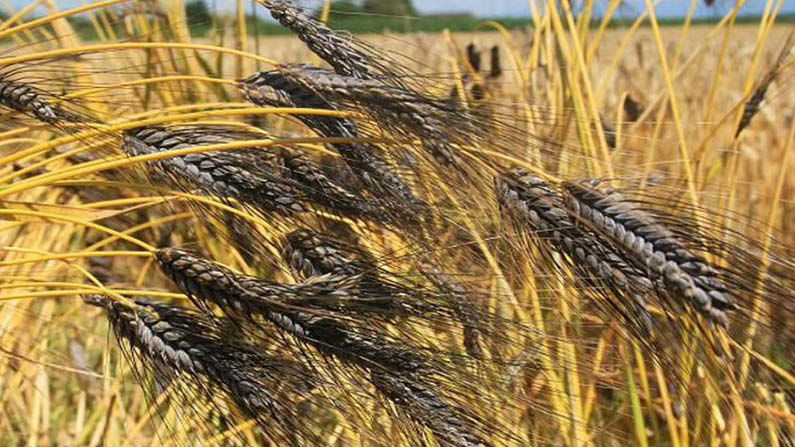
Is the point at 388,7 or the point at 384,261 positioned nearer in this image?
the point at 384,261

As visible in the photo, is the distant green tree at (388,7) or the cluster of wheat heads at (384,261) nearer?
the cluster of wheat heads at (384,261)

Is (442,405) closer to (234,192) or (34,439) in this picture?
(234,192)

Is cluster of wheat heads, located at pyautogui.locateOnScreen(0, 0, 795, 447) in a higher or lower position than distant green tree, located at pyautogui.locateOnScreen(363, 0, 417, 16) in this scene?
lower

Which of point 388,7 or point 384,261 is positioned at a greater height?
point 388,7

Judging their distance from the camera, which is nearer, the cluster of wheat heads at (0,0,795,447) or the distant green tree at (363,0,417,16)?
the cluster of wheat heads at (0,0,795,447)

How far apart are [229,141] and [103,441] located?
733 millimetres

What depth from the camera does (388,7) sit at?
124 cm

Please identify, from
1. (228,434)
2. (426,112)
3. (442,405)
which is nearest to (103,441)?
(228,434)

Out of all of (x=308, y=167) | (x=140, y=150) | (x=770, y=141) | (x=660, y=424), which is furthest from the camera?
(x=770, y=141)

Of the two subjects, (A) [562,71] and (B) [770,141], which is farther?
(B) [770,141]

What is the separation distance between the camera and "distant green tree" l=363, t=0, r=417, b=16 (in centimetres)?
124

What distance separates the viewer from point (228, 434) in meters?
1.27

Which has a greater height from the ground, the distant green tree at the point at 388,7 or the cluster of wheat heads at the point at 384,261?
the distant green tree at the point at 388,7

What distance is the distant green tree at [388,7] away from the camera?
1.24 metres
